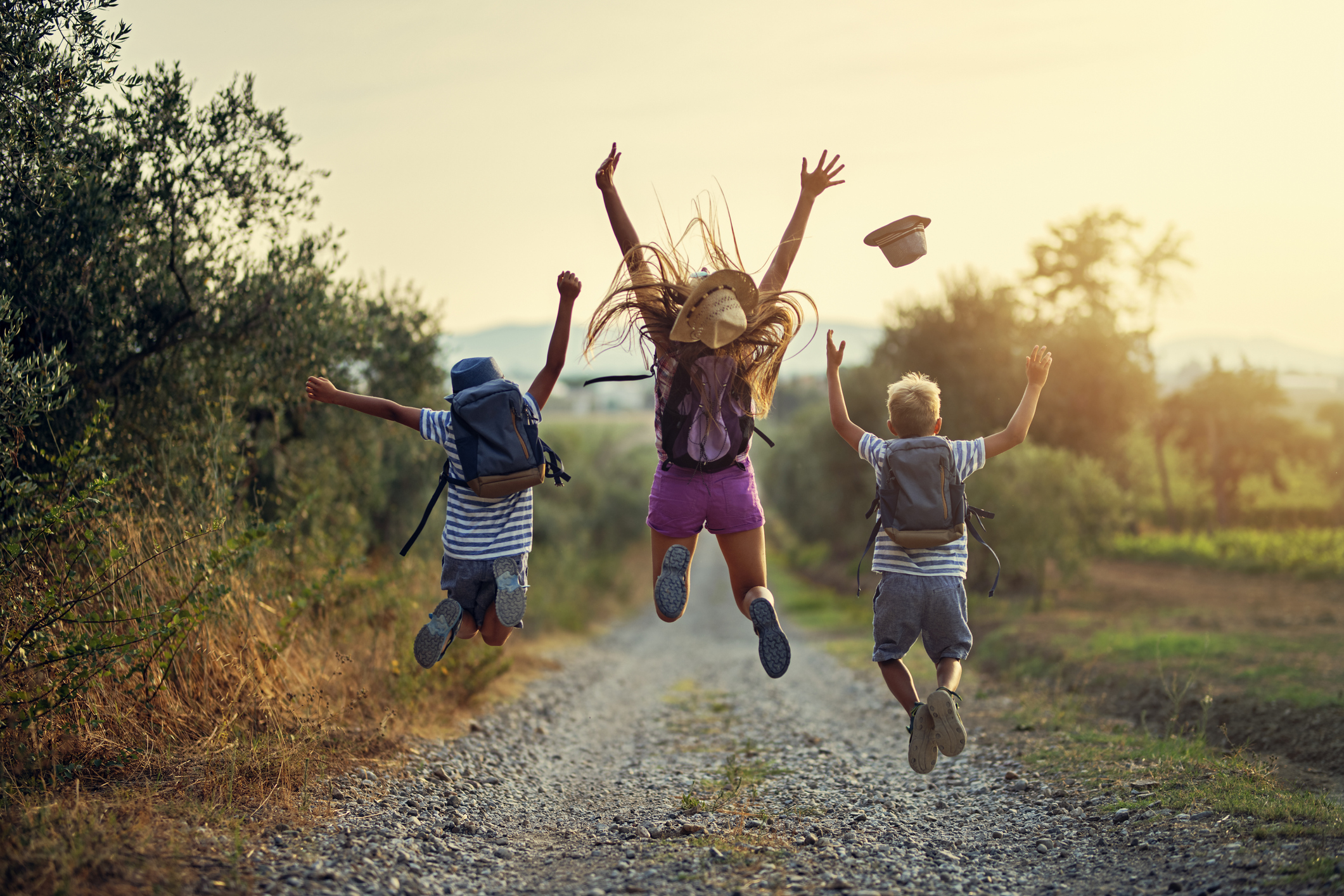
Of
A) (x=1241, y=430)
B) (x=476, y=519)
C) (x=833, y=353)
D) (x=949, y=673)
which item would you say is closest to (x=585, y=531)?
(x=1241, y=430)

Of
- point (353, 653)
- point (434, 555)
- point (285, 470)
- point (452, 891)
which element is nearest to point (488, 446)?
point (452, 891)

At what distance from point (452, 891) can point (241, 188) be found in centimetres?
736

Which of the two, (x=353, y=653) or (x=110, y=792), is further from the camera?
(x=353, y=653)

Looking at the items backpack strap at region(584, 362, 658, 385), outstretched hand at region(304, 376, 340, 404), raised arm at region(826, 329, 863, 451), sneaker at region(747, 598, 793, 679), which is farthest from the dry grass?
raised arm at region(826, 329, 863, 451)

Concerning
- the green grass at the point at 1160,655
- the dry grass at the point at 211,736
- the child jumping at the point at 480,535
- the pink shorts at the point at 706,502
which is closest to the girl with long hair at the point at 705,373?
the pink shorts at the point at 706,502

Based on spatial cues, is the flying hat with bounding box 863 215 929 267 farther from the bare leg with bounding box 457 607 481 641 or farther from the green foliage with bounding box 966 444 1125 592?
the green foliage with bounding box 966 444 1125 592

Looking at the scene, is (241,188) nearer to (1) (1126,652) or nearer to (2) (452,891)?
(2) (452,891)

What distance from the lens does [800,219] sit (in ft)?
21.4

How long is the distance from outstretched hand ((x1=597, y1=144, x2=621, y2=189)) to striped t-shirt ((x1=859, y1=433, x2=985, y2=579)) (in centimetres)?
254

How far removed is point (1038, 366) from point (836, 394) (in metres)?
1.31

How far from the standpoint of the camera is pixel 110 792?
576cm

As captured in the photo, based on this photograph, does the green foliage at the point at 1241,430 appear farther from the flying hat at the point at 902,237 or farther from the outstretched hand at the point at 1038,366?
the flying hat at the point at 902,237

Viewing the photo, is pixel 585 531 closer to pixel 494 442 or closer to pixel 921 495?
pixel 494 442

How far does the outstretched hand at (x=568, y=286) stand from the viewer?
6.39 m
